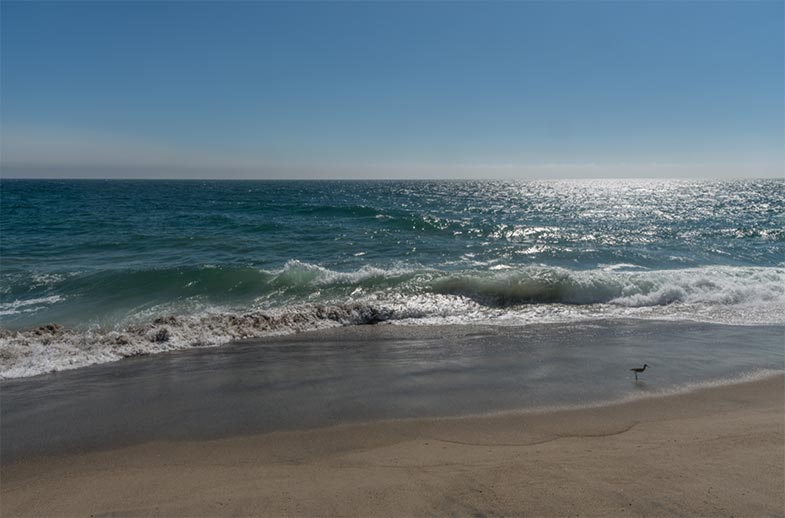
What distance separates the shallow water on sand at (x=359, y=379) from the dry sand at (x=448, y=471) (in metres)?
0.41

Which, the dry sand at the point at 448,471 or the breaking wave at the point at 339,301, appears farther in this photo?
the breaking wave at the point at 339,301

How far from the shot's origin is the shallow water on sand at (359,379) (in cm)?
577

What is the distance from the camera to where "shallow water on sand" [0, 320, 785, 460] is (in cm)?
577

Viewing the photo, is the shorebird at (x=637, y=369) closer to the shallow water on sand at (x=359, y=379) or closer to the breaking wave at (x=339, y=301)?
the shallow water on sand at (x=359, y=379)

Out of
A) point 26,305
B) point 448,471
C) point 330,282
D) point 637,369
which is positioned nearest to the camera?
point 448,471

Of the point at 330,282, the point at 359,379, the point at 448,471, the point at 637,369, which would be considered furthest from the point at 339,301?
the point at 448,471

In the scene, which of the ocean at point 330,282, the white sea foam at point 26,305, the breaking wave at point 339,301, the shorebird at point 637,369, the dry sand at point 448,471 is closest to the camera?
the dry sand at point 448,471

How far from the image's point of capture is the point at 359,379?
7105mm

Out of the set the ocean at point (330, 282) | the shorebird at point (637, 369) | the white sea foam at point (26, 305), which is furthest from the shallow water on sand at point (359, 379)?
the white sea foam at point (26, 305)

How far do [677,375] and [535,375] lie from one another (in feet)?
7.61

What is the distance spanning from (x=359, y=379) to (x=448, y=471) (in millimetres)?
2832

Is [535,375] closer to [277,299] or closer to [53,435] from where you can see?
[53,435]

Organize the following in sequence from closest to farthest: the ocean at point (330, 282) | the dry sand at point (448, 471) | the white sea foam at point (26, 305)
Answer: the dry sand at point (448, 471) < the ocean at point (330, 282) < the white sea foam at point (26, 305)

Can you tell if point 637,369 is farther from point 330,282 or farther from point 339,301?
point 330,282
